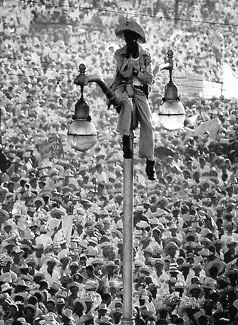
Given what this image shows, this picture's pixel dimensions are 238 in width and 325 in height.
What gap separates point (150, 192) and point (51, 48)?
11.4 m

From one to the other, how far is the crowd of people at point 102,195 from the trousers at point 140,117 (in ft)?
1.14

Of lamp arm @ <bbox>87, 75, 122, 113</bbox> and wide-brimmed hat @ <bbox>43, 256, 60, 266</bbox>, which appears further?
wide-brimmed hat @ <bbox>43, 256, 60, 266</bbox>

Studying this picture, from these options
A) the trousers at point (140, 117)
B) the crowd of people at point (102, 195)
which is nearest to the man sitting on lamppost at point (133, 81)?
the trousers at point (140, 117)

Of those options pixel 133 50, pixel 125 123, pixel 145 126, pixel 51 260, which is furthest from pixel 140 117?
pixel 51 260

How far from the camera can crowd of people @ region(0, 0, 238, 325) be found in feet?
45.1

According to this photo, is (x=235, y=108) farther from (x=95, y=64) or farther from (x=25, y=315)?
(x=25, y=315)

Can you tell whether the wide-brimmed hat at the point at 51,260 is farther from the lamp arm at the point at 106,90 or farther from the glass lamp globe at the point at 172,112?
the lamp arm at the point at 106,90

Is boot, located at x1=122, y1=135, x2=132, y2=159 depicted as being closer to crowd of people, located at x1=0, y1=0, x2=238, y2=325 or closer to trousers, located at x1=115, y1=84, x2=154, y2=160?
trousers, located at x1=115, y1=84, x2=154, y2=160

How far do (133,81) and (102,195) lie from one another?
12077 millimetres

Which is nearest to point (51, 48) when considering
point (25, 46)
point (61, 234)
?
point (25, 46)

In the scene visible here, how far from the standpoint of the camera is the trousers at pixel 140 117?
718cm

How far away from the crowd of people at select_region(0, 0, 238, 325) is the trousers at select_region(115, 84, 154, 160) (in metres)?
0.35

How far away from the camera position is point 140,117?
736 centimetres

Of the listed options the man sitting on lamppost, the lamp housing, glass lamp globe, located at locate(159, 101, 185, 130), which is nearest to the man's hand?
the man sitting on lamppost
